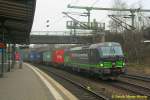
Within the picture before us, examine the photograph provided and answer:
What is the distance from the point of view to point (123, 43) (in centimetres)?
5484

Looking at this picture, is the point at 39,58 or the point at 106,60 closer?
the point at 106,60

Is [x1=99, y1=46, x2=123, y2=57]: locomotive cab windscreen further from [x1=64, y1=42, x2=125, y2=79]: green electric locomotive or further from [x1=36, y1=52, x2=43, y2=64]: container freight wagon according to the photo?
[x1=36, y1=52, x2=43, y2=64]: container freight wagon

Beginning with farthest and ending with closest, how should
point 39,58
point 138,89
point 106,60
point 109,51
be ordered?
point 39,58, point 109,51, point 106,60, point 138,89

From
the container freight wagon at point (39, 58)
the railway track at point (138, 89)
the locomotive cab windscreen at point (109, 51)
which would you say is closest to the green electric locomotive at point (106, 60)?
the locomotive cab windscreen at point (109, 51)

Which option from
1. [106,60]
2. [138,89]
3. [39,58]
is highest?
[106,60]

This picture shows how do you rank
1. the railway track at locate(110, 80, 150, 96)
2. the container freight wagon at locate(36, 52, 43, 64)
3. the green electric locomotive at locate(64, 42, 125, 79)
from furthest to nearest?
the container freight wagon at locate(36, 52, 43, 64) < the green electric locomotive at locate(64, 42, 125, 79) < the railway track at locate(110, 80, 150, 96)

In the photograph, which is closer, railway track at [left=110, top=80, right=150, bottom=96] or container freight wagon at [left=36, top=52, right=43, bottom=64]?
railway track at [left=110, top=80, right=150, bottom=96]

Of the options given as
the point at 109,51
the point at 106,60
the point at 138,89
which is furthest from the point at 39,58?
the point at 138,89

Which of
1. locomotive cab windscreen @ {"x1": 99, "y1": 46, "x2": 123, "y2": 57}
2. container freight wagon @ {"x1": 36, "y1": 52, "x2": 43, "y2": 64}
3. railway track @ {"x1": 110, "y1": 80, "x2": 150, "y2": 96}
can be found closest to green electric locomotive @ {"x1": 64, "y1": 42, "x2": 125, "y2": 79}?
locomotive cab windscreen @ {"x1": 99, "y1": 46, "x2": 123, "y2": 57}

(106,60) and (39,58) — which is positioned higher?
(106,60)

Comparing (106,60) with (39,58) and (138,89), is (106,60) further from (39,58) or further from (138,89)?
(39,58)

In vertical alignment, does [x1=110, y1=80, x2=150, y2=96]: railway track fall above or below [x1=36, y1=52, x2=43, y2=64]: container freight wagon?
below

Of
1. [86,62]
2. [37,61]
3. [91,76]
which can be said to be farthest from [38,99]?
[37,61]

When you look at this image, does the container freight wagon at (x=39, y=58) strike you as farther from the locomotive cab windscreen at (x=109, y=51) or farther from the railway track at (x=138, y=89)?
the railway track at (x=138, y=89)
